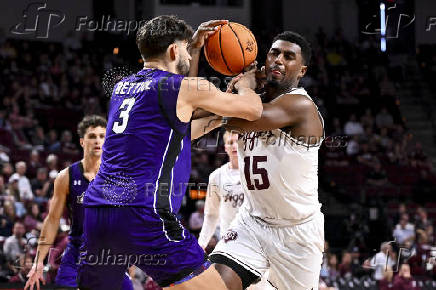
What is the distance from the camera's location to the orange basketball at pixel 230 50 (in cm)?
417

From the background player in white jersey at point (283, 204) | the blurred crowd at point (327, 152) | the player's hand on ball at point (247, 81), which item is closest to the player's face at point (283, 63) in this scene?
the background player in white jersey at point (283, 204)

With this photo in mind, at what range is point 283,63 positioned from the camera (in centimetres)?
464

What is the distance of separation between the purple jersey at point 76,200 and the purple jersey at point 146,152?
1.80 m

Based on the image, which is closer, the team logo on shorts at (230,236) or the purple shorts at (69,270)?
the team logo on shorts at (230,236)

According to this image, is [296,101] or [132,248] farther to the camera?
[296,101]

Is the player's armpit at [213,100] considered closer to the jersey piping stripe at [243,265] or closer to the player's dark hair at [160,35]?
the player's dark hair at [160,35]

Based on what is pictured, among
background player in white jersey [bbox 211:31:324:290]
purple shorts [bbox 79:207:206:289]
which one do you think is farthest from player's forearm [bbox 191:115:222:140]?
purple shorts [bbox 79:207:206:289]

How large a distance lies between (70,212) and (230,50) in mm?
2054

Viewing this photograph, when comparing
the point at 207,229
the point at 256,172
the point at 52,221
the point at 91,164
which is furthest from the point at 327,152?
the point at 256,172

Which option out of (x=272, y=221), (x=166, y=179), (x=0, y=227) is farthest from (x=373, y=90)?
(x=166, y=179)

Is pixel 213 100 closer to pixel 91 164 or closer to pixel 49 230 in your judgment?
pixel 91 164

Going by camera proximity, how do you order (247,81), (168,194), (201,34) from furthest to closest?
(247,81)
(201,34)
(168,194)

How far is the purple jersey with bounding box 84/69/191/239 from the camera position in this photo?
10.8 feet

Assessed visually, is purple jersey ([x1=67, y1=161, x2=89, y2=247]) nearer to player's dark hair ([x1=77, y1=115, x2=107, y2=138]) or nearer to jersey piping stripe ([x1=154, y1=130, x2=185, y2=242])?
player's dark hair ([x1=77, y1=115, x2=107, y2=138])
